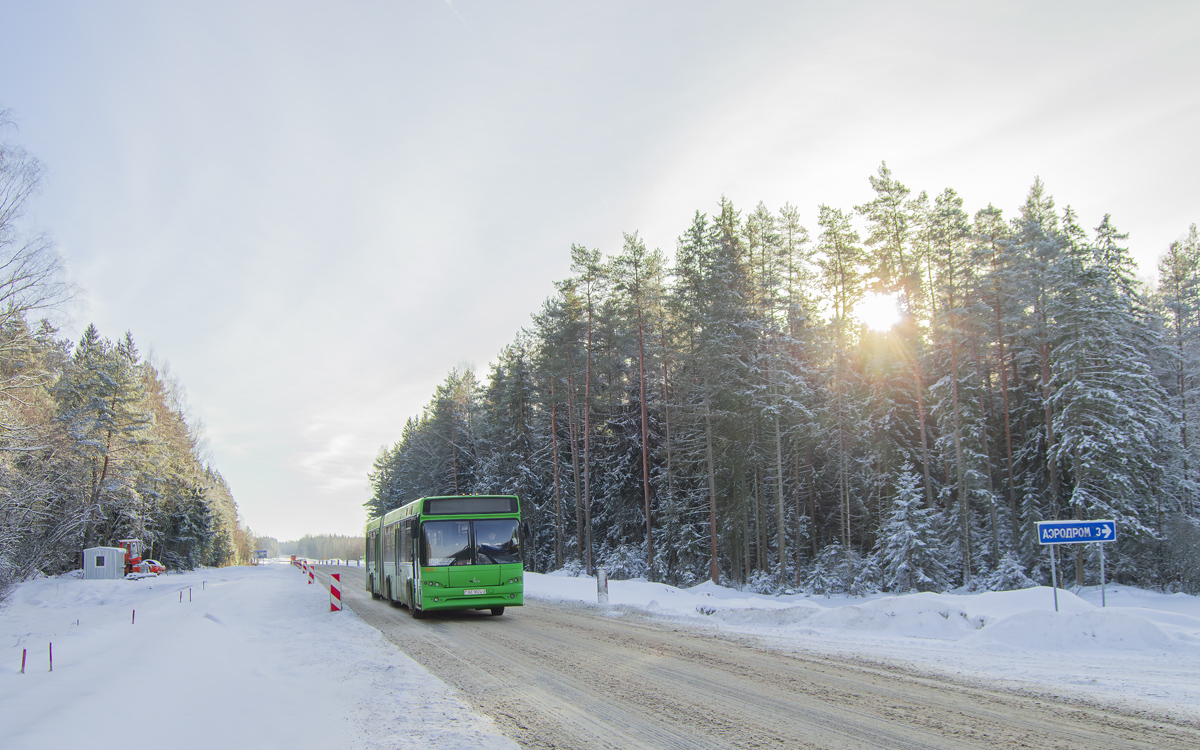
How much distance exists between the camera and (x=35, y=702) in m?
6.11

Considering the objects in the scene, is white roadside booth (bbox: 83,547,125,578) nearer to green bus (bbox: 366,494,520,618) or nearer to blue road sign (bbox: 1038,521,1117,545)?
green bus (bbox: 366,494,520,618)

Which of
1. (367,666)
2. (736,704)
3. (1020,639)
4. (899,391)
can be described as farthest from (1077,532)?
(899,391)

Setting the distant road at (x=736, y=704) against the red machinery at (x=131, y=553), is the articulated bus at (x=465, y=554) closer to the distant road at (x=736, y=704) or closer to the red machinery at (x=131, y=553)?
the distant road at (x=736, y=704)

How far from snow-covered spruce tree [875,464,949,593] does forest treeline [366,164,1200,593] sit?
0.10 meters

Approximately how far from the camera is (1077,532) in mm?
12797

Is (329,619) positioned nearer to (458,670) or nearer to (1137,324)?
(458,670)

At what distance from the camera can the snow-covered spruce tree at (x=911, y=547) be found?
26438 millimetres

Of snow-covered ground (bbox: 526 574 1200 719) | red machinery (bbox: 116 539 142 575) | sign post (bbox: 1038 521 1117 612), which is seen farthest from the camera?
red machinery (bbox: 116 539 142 575)

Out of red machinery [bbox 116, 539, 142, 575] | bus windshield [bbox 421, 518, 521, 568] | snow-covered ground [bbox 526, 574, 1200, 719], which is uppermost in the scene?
bus windshield [bbox 421, 518, 521, 568]

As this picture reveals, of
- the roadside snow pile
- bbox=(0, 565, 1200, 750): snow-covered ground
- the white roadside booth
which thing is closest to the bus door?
bbox=(0, 565, 1200, 750): snow-covered ground

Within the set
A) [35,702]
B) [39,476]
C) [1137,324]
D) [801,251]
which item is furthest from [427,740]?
[1137,324]

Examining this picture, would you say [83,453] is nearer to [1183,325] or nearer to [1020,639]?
[1020,639]

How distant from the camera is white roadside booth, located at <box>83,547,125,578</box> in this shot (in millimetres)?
37938

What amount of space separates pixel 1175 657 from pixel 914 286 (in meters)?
21.6
